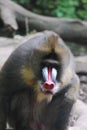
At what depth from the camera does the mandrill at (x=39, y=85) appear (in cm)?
378

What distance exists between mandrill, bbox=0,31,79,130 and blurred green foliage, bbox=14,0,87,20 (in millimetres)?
5052

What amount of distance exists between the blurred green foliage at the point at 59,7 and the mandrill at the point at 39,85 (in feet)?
16.6

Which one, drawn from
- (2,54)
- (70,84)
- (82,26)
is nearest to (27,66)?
(70,84)

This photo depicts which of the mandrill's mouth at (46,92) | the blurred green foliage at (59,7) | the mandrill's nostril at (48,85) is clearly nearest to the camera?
the mandrill's nostril at (48,85)

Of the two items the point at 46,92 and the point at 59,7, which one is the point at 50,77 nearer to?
the point at 46,92

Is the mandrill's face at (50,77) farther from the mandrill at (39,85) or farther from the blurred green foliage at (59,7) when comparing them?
the blurred green foliage at (59,7)

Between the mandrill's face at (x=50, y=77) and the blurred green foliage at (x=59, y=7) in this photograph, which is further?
the blurred green foliage at (x=59, y=7)

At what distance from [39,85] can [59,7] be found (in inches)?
223

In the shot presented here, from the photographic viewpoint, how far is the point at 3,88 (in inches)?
162

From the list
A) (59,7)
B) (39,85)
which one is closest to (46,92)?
(39,85)

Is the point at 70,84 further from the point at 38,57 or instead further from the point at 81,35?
the point at 81,35

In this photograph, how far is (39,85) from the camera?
3.79 metres

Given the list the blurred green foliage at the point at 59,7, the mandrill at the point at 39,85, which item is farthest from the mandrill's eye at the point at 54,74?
the blurred green foliage at the point at 59,7

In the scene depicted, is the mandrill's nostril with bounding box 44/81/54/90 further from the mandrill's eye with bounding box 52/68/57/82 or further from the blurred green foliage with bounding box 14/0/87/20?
the blurred green foliage with bounding box 14/0/87/20
